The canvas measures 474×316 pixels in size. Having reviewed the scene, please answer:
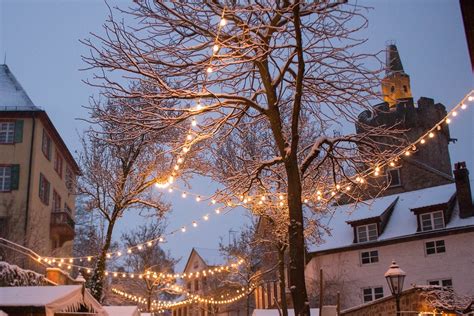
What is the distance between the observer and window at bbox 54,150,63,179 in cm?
3741

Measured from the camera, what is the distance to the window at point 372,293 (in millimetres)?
30656

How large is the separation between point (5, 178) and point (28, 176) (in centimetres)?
131

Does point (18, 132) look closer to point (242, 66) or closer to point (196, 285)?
point (242, 66)

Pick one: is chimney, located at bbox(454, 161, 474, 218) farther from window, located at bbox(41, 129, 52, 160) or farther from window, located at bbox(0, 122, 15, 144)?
window, located at bbox(0, 122, 15, 144)

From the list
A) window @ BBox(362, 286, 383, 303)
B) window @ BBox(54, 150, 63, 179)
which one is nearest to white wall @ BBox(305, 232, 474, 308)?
window @ BBox(362, 286, 383, 303)

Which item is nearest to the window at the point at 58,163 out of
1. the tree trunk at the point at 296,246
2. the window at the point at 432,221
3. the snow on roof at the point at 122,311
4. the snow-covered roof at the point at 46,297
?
the snow on roof at the point at 122,311

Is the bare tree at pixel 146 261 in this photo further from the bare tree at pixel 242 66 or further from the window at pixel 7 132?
the bare tree at pixel 242 66

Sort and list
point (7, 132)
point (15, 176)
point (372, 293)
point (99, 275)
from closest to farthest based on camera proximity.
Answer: point (99, 275), point (372, 293), point (15, 176), point (7, 132)

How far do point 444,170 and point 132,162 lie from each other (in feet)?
104

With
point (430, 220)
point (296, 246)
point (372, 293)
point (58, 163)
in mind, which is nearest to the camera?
point (296, 246)

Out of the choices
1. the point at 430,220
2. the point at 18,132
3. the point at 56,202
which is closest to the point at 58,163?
the point at 56,202

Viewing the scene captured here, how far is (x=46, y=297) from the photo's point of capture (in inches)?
404

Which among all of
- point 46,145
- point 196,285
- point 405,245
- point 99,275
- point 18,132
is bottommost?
point 99,275

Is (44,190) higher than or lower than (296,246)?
higher
